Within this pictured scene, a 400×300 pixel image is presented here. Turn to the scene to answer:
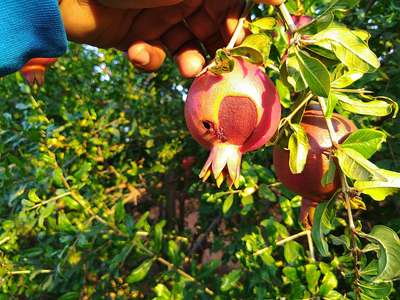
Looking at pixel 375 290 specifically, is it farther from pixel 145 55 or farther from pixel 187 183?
pixel 187 183

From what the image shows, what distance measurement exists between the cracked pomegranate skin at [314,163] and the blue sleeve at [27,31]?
402 mm

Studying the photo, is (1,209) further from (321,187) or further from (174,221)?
(321,187)

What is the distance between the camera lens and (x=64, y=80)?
103 inches

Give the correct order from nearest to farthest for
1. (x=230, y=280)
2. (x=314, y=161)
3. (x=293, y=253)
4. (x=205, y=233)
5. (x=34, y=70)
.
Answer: (x=314, y=161) < (x=34, y=70) < (x=293, y=253) < (x=230, y=280) < (x=205, y=233)

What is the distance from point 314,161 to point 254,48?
0.20m

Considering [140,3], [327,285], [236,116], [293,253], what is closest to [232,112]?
[236,116]

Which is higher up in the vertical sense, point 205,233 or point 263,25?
point 263,25

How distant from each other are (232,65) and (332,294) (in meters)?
0.70

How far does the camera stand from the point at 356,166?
0.61 meters

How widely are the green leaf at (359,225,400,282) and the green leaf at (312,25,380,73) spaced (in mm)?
219

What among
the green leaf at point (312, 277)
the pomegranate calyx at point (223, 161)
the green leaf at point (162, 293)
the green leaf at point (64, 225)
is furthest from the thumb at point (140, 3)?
the green leaf at point (64, 225)

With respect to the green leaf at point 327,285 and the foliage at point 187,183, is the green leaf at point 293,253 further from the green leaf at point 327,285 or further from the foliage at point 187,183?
the green leaf at point 327,285

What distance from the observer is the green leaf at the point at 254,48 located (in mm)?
601

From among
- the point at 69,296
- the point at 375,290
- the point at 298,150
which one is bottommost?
the point at 69,296
